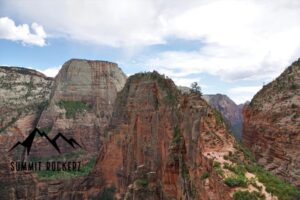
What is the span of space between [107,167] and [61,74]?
39533 mm

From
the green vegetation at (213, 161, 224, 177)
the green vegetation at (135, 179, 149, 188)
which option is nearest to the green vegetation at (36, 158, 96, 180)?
the green vegetation at (135, 179, 149, 188)

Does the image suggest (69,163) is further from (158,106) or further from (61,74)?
(158,106)

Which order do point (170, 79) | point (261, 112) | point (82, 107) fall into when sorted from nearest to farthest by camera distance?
point (261, 112)
point (170, 79)
point (82, 107)

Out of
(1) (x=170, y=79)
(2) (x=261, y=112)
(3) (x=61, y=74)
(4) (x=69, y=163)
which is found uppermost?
(3) (x=61, y=74)

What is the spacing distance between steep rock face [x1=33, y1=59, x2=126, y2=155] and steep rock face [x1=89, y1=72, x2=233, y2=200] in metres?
27.3

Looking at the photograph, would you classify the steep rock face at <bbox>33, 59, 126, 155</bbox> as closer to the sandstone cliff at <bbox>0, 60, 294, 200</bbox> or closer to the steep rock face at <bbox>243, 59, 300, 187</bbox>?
the sandstone cliff at <bbox>0, 60, 294, 200</bbox>

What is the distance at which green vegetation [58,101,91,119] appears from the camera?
95.6 metres

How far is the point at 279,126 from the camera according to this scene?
41656 millimetres

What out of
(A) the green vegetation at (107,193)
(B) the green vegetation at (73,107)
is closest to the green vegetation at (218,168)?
(A) the green vegetation at (107,193)

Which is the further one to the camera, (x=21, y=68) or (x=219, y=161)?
(x=21, y=68)

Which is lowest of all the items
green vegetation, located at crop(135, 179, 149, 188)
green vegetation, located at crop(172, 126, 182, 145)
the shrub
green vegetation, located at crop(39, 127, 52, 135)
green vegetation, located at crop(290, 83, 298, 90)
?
the shrub

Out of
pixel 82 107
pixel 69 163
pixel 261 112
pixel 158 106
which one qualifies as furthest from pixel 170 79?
pixel 82 107

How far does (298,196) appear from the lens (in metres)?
24.5

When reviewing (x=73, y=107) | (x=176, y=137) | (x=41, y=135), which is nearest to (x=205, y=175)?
(x=176, y=137)
